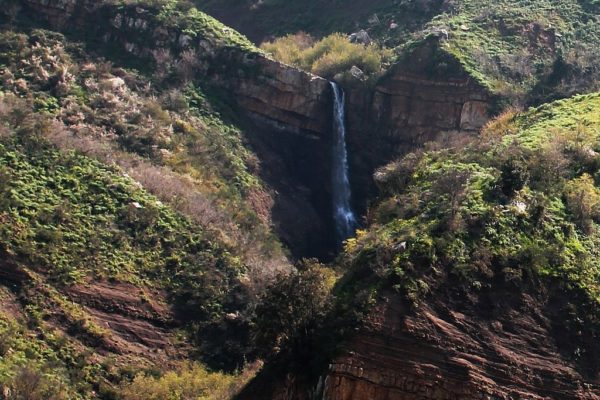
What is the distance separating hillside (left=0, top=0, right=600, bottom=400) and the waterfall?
140 mm

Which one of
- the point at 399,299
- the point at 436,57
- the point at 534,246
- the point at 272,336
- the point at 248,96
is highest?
the point at 436,57

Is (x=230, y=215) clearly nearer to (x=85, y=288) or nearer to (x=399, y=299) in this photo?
(x=85, y=288)

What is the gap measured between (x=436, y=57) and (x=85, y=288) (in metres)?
27.8

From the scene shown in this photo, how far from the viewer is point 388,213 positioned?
115 feet

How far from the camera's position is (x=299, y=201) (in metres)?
52.7

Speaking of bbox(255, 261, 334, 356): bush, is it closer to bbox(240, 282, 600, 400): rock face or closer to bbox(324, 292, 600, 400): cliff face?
bbox(240, 282, 600, 400): rock face

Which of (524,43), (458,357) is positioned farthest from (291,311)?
(524,43)

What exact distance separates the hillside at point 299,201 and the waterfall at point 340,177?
140 millimetres

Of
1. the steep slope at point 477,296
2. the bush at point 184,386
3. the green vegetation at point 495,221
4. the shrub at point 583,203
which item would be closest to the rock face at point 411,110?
the green vegetation at point 495,221

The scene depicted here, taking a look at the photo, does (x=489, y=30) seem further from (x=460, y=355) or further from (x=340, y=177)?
(x=460, y=355)

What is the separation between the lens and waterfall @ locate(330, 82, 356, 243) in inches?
2042

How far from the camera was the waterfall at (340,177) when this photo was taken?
2042 inches

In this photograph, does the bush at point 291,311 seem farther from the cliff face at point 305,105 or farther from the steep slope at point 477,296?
the cliff face at point 305,105

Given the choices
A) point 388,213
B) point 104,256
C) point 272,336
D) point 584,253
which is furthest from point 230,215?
point 584,253
